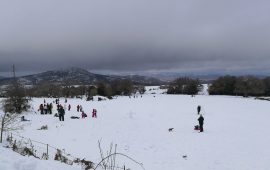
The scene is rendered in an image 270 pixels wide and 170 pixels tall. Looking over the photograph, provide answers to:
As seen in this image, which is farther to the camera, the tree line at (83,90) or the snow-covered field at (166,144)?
the tree line at (83,90)

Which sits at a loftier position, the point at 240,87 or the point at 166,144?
the point at 166,144

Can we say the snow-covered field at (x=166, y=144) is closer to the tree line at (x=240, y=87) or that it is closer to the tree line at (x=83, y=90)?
the tree line at (x=83, y=90)

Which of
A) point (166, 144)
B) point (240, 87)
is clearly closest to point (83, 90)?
point (240, 87)

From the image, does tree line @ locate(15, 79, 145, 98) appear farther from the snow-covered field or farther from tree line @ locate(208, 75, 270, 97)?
the snow-covered field

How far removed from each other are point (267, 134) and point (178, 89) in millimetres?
114627

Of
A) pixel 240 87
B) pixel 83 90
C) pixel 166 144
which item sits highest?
pixel 166 144

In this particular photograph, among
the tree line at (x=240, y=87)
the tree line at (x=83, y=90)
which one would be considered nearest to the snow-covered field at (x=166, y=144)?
the tree line at (x=83, y=90)

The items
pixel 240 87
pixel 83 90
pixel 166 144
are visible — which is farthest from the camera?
pixel 83 90

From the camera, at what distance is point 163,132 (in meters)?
22.6

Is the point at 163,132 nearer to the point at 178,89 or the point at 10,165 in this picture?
the point at 10,165

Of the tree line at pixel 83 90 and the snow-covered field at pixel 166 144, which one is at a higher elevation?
the snow-covered field at pixel 166 144

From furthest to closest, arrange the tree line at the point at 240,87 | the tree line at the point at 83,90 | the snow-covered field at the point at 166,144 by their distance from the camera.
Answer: the tree line at the point at 83,90 → the tree line at the point at 240,87 → the snow-covered field at the point at 166,144

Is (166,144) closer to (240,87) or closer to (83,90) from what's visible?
(240,87)

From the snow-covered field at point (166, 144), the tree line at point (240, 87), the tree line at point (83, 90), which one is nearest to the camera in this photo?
the snow-covered field at point (166, 144)
